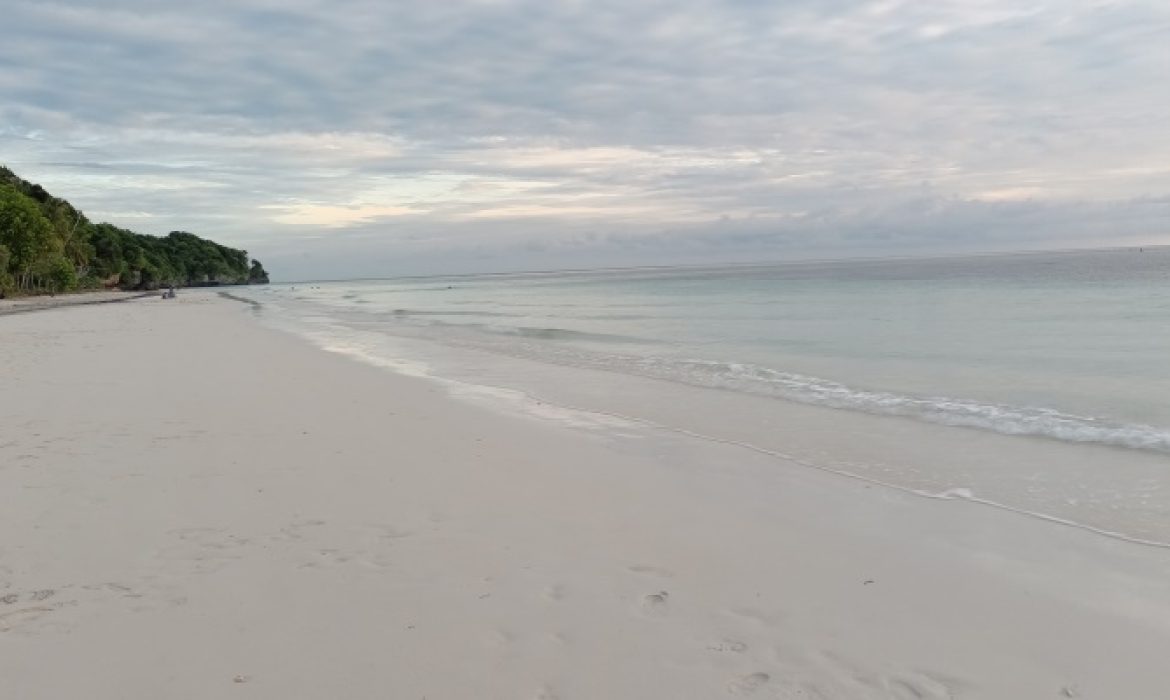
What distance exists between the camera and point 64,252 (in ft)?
253

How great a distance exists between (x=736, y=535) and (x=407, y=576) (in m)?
2.28

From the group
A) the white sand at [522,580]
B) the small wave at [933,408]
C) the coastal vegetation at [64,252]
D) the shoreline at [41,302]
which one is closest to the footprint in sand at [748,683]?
the white sand at [522,580]

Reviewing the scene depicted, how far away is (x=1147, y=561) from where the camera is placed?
5113 mm

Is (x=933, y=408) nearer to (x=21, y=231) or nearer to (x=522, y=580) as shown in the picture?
(x=522, y=580)

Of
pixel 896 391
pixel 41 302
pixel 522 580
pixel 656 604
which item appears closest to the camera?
pixel 656 604

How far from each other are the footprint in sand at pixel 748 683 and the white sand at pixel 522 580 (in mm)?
13

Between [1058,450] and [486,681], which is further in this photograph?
[1058,450]

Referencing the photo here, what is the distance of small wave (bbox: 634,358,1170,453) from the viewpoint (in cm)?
940

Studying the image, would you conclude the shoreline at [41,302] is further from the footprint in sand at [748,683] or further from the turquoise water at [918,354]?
the footprint in sand at [748,683]

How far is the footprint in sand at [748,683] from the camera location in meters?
3.26

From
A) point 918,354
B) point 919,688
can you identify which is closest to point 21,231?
point 918,354

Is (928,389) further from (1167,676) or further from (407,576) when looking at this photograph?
(407,576)

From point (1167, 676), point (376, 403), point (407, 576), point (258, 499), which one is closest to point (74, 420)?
point (376, 403)

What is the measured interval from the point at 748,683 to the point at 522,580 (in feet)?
5.00
